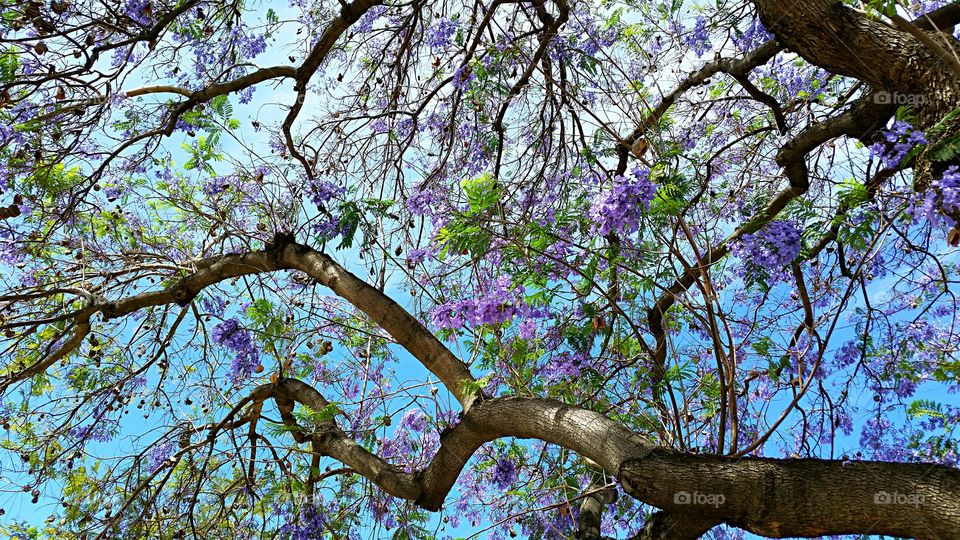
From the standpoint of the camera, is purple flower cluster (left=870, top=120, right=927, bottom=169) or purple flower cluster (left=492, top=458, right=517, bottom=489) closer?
purple flower cluster (left=870, top=120, right=927, bottom=169)

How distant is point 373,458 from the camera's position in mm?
3650

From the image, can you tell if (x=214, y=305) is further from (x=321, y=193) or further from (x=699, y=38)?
(x=699, y=38)

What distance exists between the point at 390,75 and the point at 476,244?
241 centimetres

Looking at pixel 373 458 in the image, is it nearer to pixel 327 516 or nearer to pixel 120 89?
pixel 327 516

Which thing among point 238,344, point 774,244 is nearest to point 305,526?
point 238,344

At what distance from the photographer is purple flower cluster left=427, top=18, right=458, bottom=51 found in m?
4.65

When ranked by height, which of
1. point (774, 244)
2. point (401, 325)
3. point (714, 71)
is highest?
point (714, 71)

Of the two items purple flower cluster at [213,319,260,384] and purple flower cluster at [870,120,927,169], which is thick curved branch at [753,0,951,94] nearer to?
purple flower cluster at [870,120,927,169]

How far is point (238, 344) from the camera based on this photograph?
4.08m

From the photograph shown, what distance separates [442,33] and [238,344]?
6.95 feet

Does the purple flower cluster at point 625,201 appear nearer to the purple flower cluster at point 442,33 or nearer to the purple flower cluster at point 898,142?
the purple flower cluster at point 898,142

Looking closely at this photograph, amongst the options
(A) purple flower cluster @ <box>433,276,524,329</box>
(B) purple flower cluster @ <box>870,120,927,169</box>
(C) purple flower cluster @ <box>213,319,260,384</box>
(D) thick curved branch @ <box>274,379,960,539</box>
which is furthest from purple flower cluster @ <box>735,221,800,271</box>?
(C) purple flower cluster @ <box>213,319,260,384</box>

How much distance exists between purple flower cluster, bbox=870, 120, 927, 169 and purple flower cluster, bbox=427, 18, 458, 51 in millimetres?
2683

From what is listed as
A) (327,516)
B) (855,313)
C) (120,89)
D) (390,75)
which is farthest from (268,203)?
(855,313)
